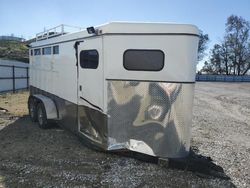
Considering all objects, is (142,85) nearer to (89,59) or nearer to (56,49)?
(89,59)

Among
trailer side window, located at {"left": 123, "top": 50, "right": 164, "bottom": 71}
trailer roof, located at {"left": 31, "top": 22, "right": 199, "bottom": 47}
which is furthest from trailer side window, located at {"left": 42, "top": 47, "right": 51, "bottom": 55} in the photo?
trailer side window, located at {"left": 123, "top": 50, "right": 164, "bottom": 71}

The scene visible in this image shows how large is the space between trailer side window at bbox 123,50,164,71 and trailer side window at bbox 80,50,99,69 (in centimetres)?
68

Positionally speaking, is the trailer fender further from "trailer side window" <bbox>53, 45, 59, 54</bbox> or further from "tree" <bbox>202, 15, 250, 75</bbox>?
"tree" <bbox>202, 15, 250, 75</bbox>

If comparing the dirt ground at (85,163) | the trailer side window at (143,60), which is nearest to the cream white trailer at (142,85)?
the trailer side window at (143,60)

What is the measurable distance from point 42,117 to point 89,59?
319 cm

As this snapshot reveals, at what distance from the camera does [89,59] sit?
6.11 m

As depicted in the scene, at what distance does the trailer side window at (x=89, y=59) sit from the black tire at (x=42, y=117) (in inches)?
101

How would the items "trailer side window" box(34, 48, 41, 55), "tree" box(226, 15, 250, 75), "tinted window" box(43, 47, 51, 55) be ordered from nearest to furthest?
"tinted window" box(43, 47, 51, 55), "trailer side window" box(34, 48, 41, 55), "tree" box(226, 15, 250, 75)

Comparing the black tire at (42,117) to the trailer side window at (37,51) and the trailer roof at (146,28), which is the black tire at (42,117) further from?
the trailer roof at (146,28)

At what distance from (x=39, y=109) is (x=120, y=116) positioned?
415 centimetres

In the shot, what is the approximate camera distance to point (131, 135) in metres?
5.54

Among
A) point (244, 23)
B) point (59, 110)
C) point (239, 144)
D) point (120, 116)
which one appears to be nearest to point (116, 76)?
point (120, 116)

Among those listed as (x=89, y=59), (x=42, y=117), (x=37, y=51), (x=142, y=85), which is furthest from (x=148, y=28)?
(x=37, y=51)

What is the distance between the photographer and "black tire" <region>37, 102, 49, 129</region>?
837 centimetres
